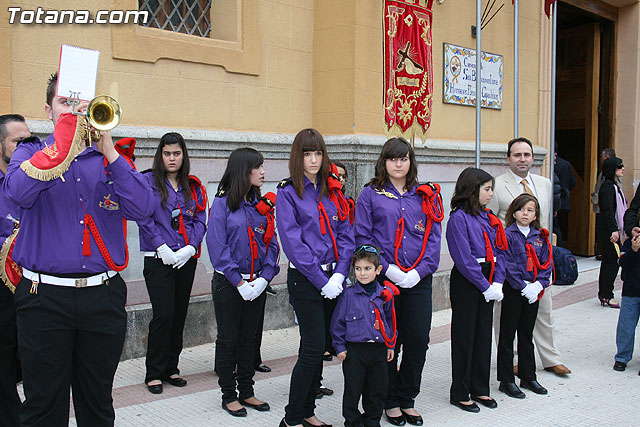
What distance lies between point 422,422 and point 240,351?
54.7 inches

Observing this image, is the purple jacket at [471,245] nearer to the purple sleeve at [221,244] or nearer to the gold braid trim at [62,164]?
the purple sleeve at [221,244]

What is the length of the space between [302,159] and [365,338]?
1.26 m

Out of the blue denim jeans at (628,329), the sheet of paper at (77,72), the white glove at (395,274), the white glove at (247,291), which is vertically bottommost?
the blue denim jeans at (628,329)

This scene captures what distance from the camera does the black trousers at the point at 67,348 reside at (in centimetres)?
296

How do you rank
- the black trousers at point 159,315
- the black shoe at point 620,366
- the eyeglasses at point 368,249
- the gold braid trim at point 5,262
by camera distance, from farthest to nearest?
the black shoe at point 620,366 → the black trousers at point 159,315 → the eyeglasses at point 368,249 → the gold braid trim at point 5,262

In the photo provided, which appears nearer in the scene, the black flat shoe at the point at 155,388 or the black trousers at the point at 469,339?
the black trousers at the point at 469,339

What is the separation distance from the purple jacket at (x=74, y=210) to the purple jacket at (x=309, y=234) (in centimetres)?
127

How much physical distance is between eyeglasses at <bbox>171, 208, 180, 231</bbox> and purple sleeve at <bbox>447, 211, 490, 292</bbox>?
2.14 meters

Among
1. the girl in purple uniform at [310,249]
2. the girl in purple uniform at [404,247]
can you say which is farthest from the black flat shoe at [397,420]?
the girl in purple uniform at [310,249]

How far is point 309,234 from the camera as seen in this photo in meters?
4.28

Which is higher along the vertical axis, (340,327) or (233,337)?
(340,327)

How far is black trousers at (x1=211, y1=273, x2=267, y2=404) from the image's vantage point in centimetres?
463

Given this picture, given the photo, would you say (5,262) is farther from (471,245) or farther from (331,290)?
(471,245)

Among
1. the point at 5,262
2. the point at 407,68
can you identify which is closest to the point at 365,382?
the point at 5,262
